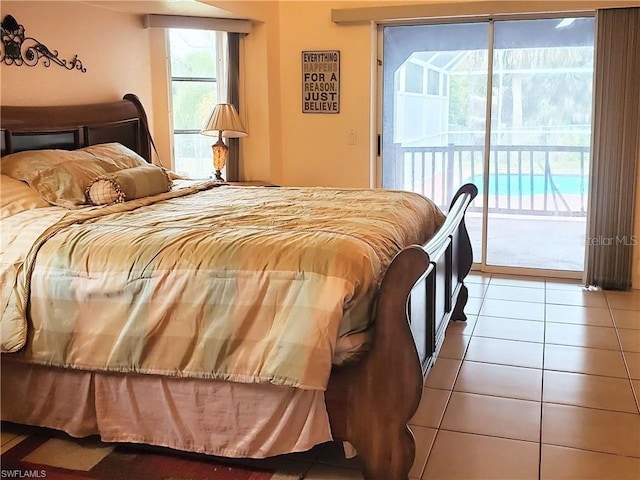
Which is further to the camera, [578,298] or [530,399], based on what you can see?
[578,298]

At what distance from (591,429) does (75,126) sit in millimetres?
3247

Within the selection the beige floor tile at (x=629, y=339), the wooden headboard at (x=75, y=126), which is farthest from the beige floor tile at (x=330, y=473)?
the wooden headboard at (x=75, y=126)

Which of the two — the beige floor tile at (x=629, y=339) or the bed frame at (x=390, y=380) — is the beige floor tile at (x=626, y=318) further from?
the bed frame at (x=390, y=380)

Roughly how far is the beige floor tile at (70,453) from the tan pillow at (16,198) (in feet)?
3.48

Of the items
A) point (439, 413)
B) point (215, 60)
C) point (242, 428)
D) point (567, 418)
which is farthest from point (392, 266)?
point (215, 60)

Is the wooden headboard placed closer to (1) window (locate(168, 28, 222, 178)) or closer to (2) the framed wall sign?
(1) window (locate(168, 28, 222, 178))

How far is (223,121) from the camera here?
4.90 metres

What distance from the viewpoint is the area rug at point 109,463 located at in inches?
95.2

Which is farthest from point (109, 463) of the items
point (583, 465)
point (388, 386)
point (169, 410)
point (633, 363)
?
point (633, 363)

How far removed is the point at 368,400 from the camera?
2273 millimetres

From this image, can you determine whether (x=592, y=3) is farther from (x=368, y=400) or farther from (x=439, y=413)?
(x=368, y=400)

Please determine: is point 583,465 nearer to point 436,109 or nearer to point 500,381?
point 500,381

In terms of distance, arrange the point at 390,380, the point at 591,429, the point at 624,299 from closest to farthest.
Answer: the point at 390,380 → the point at 591,429 → the point at 624,299

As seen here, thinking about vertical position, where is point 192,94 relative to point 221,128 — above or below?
above
